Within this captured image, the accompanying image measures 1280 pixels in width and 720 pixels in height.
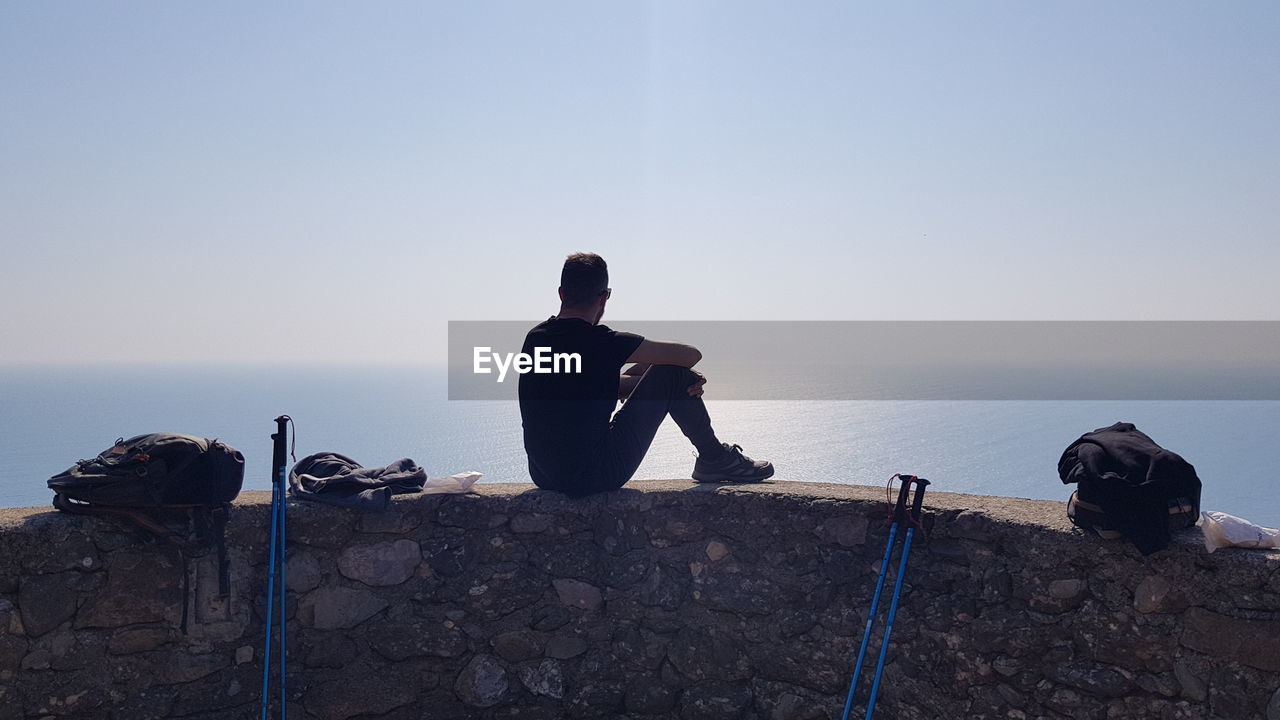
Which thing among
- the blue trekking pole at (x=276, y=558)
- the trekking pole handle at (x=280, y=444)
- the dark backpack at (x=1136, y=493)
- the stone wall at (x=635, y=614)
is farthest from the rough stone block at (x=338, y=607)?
the dark backpack at (x=1136, y=493)

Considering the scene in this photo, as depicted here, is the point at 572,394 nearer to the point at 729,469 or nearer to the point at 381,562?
the point at 729,469

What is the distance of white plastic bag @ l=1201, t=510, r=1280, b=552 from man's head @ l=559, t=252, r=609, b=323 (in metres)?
2.61

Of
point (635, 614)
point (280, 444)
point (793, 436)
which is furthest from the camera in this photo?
point (793, 436)

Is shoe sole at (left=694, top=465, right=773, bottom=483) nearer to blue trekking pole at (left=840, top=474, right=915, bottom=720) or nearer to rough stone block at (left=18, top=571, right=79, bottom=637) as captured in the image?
blue trekking pole at (left=840, top=474, right=915, bottom=720)

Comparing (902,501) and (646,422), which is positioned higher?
(646,422)

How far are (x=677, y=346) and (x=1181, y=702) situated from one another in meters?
2.43

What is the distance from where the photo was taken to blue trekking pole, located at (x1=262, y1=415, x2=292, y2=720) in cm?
360

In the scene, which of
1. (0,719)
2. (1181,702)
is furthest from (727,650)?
(0,719)

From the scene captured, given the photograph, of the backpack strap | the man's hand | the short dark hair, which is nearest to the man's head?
the short dark hair

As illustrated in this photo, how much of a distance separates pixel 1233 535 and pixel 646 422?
2.39m

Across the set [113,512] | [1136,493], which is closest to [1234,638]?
[1136,493]

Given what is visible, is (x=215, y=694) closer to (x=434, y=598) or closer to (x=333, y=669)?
(x=333, y=669)

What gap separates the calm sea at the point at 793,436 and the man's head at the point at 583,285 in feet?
104

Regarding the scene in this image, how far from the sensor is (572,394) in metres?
4.04
